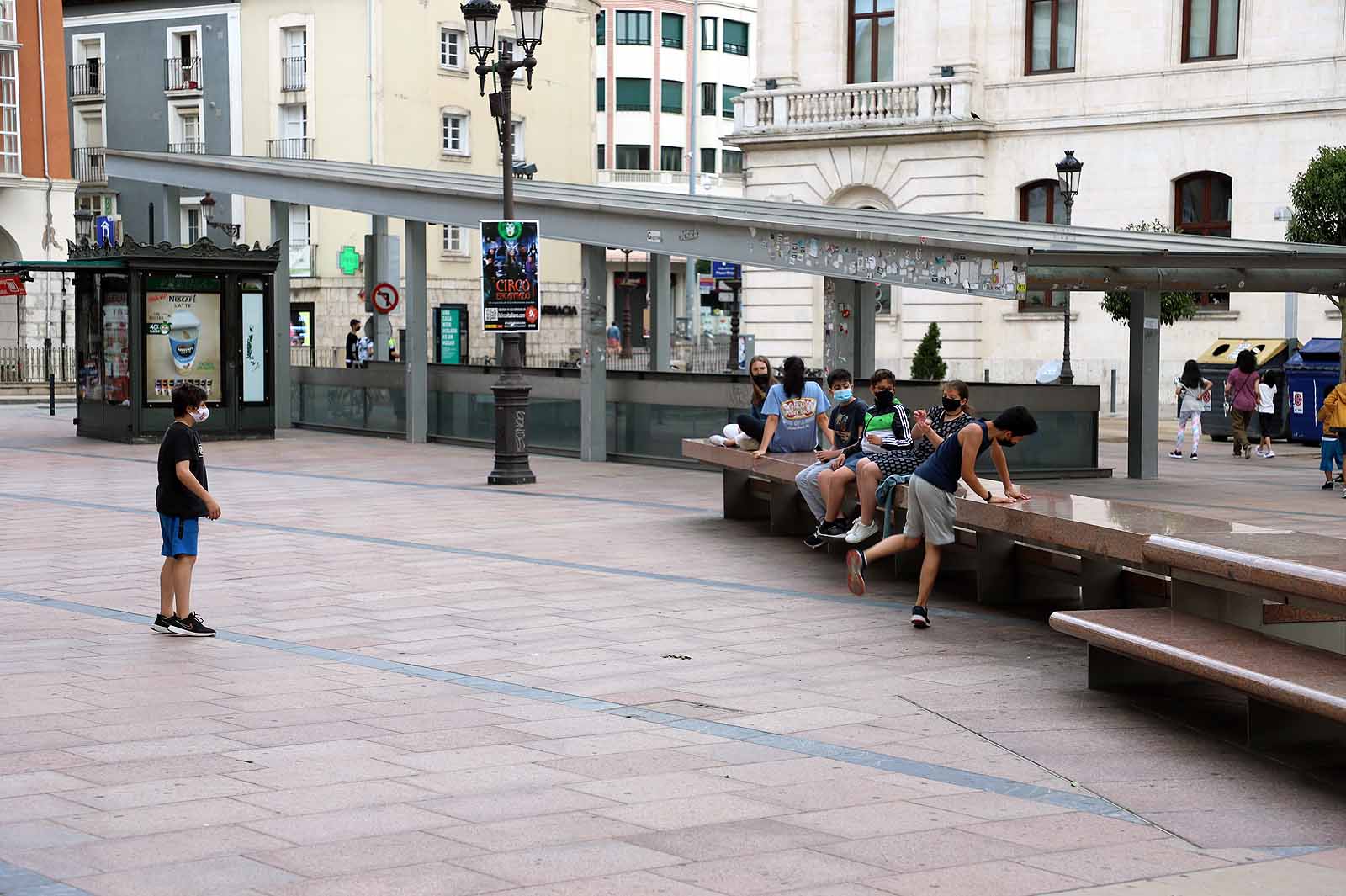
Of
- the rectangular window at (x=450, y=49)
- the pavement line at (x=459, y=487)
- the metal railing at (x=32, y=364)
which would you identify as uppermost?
the rectangular window at (x=450, y=49)

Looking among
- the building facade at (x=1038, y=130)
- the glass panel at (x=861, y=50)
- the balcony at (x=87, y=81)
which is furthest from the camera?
the balcony at (x=87, y=81)

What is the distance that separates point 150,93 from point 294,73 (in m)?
6.02

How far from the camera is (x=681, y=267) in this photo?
237 feet

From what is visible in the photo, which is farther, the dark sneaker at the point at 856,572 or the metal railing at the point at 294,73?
the metal railing at the point at 294,73

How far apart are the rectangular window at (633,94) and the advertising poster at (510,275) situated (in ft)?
178

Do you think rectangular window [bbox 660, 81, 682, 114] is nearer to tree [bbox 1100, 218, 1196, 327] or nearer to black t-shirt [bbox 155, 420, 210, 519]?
tree [bbox 1100, 218, 1196, 327]

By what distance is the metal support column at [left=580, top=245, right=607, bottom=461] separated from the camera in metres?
23.2

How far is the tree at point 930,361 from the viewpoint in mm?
36125


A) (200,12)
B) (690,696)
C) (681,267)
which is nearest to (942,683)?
(690,696)

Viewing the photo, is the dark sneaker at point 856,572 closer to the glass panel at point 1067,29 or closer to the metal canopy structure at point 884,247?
the metal canopy structure at point 884,247

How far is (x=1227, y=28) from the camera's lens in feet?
117

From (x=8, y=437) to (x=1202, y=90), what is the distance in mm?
23758

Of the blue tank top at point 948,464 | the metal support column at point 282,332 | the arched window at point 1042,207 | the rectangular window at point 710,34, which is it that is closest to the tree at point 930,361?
the arched window at point 1042,207

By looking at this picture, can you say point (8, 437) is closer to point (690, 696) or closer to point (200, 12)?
point (690, 696)
